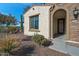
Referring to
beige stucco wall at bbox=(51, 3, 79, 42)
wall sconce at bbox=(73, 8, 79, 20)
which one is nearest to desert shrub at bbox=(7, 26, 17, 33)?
beige stucco wall at bbox=(51, 3, 79, 42)

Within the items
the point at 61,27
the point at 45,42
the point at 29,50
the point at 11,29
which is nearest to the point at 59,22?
the point at 61,27

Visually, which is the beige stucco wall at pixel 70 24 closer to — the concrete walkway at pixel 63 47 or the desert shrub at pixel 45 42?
the concrete walkway at pixel 63 47

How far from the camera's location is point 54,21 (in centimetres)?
541

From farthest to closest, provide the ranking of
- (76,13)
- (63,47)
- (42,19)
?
(42,19)
(63,47)
(76,13)

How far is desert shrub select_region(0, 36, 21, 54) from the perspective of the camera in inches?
209

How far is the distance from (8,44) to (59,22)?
1.30m

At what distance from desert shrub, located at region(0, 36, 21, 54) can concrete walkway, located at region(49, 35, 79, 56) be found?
85 centimetres

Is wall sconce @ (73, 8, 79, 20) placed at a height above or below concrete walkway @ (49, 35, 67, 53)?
above

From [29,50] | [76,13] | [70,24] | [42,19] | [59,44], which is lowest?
[29,50]

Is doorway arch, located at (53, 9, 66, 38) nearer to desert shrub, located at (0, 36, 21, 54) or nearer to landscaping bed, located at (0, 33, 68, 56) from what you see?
landscaping bed, located at (0, 33, 68, 56)

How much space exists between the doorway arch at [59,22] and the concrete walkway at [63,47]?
12 centimetres

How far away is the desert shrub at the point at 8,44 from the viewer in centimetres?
530

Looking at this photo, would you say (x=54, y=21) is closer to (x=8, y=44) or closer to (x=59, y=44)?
(x=59, y=44)

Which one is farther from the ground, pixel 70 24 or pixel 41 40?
pixel 70 24
